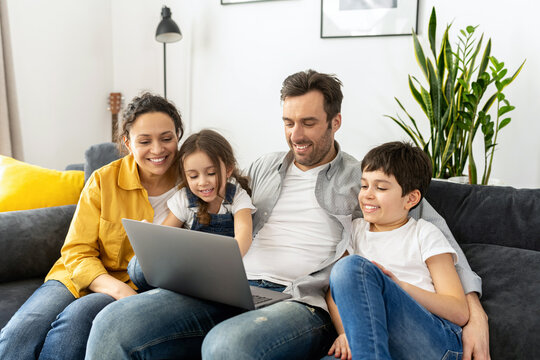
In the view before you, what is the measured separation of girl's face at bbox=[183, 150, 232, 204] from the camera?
1.60 meters

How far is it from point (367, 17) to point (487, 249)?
1664mm

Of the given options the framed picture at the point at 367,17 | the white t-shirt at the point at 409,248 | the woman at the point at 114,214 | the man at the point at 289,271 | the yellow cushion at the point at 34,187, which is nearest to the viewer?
the man at the point at 289,271

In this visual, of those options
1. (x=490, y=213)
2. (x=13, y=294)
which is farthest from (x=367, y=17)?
(x=13, y=294)

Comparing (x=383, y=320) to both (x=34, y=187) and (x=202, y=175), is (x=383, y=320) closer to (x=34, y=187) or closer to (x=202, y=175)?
(x=202, y=175)

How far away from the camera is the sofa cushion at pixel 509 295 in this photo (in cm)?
127

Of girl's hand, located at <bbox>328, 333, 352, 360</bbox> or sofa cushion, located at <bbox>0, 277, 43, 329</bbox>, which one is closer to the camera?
girl's hand, located at <bbox>328, 333, 352, 360</bbox>

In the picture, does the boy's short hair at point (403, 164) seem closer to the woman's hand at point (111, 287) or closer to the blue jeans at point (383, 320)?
the blue jeans at point (383, 320)

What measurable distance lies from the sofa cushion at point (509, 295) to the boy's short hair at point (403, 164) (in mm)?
298

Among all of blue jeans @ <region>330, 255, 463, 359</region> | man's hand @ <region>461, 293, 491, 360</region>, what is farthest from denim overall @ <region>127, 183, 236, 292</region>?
man's hand @ <region>461, 293, 491, 360</region>

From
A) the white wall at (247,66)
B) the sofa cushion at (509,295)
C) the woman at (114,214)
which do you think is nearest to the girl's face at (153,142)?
the woman at (114,214)

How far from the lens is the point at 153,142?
1673mm

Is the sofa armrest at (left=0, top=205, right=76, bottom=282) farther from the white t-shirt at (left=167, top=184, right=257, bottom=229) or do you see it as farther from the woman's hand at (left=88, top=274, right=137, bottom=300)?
the white t-shirt at (left=167, top=184, right=257, bottom=229)

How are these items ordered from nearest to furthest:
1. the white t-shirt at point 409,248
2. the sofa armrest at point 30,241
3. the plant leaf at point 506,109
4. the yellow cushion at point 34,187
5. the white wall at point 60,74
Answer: the white t-shirt at point 409,248 < the sofa armrest at point 30,241 < the yellow cushion at point 34,187 < the plant leaf at point 506,109 < the white wall at point 60,74

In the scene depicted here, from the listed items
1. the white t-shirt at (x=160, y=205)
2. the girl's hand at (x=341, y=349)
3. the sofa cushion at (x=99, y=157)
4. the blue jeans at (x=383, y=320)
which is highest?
the sofa cushion at (x=99, y=157)
